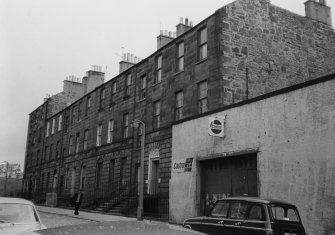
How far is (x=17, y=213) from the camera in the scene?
8.13 meters

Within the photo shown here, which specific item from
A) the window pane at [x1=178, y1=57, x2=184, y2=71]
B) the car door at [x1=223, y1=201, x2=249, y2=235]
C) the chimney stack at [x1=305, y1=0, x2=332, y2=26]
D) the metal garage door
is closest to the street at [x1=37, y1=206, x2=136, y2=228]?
the metal garage door

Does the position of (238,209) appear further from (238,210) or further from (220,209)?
(220,209)

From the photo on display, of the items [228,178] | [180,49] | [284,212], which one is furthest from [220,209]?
[180,49]

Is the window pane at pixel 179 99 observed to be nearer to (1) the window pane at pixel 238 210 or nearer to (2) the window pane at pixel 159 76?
(2) the window pane at pixel 159 76

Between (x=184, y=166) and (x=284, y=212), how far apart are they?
10568mm

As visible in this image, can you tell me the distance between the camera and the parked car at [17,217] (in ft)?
24.7

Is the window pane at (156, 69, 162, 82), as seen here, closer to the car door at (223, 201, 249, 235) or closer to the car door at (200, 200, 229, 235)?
the car door at (200, 200, 229, 235)

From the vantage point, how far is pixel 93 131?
1437 inches

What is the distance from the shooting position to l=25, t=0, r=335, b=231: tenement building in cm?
1692

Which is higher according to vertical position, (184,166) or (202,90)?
(202,90)

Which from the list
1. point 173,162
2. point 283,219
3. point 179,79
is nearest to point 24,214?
point 283,219

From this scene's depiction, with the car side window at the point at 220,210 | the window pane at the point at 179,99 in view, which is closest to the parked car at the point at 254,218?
the car side window at the point at 220,210

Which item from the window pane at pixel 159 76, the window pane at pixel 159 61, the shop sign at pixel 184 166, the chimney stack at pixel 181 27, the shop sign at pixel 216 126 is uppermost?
the chimney stack at pixel 181 27

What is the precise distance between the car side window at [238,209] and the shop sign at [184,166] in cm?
950
